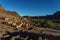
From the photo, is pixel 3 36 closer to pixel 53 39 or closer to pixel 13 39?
pixel 13 39

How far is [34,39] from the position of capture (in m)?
19.8

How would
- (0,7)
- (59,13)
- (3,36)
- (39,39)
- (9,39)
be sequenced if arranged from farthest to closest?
1. (59,13)
2. (0,7)
3. (3,36)
4. (9,39)
5. (39,39)

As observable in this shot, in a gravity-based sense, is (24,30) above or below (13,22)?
below

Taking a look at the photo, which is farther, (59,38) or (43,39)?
(59,38)

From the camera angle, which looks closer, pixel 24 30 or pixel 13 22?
pixel 24 30

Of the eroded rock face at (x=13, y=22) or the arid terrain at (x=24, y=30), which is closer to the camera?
the arid terrain at (x=24, y=30)

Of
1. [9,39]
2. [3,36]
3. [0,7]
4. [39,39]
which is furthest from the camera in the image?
[0,7]

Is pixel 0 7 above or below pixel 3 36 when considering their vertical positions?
above

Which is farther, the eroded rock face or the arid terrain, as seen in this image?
the eroded rock face

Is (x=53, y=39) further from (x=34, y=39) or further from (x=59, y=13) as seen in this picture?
(x=59, y=13)

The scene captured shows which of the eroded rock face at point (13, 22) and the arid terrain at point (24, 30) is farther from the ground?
the eroded rock face at point (13, 22)

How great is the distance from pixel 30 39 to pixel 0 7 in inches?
1179

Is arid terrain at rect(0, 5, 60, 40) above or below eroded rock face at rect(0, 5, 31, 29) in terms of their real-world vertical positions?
below

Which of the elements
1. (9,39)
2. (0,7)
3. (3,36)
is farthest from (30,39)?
(0,7)
